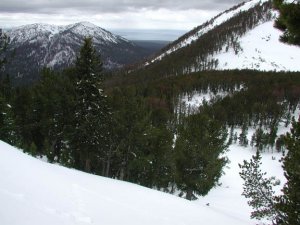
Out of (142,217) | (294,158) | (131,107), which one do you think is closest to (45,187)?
(142,217)

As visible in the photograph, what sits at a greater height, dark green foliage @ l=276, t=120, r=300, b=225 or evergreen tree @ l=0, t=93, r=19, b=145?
dark green foliage @ l=276, t=120, r=300, b=225

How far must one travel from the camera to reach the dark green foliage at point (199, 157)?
29281 mm

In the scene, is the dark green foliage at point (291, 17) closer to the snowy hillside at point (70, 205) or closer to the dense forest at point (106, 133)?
the snowy hillside at point (70, 205)

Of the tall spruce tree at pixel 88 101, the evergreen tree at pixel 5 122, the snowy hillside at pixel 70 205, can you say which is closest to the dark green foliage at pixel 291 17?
the snowy hillside at pixel 70 205

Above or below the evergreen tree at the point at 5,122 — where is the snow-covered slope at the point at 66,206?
above

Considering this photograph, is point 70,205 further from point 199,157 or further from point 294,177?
point 199,157

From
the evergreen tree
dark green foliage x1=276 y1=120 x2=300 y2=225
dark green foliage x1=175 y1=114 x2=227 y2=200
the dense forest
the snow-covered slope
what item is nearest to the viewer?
the snow-covered slope

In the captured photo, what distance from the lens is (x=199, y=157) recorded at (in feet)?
97.7

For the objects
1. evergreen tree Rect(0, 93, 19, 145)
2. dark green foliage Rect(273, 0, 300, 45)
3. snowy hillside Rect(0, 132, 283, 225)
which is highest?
dark green foliage Rect(273, 0, 300, 45)

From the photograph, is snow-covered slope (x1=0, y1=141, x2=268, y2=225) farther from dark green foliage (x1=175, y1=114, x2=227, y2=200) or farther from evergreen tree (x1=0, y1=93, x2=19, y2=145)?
evergreen tree (x1=0, y1=93, x2=19, y2=145)

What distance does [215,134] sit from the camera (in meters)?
30.5

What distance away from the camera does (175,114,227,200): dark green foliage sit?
29.3 m

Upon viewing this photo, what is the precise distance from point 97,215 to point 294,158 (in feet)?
21.8

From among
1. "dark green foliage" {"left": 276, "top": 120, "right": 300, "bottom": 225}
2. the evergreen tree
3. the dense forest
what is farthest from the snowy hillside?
the evergreen tree
